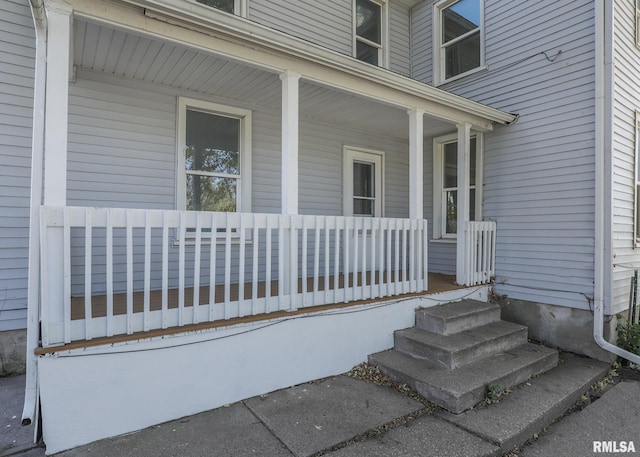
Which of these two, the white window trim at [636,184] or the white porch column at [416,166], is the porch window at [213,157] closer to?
the white porch column at [416,166]

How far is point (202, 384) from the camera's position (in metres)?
2.88

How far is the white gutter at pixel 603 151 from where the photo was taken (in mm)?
4242

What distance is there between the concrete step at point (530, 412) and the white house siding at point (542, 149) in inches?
48.3

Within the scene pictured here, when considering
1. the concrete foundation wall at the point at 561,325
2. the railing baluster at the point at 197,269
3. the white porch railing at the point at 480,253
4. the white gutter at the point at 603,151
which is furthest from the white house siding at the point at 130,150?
the white gutter at the point at 603,151

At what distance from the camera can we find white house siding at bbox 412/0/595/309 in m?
4.47

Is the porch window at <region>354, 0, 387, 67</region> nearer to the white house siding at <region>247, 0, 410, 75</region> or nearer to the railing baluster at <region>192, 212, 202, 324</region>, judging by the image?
the white house siding at <region>247, 0, 410, 75</region>

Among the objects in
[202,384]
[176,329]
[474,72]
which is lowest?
[202,384]

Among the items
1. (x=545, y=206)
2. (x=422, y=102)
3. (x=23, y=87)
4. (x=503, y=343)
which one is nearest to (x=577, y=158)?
(x=545, y=206)

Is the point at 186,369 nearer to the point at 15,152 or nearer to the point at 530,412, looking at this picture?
the point at 530,412

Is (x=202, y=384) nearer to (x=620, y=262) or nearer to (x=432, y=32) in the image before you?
(x=620, y=262)

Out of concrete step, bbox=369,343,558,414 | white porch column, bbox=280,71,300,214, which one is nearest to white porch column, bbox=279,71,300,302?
white porch column, bbox=280,71,300,214

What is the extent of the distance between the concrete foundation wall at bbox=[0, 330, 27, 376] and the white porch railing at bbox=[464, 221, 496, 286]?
16.8ft

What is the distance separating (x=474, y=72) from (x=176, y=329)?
565 centimetres

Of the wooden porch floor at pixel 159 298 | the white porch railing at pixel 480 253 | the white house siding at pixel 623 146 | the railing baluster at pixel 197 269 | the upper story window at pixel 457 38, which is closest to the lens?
the railing baluster at pixel 197 269
